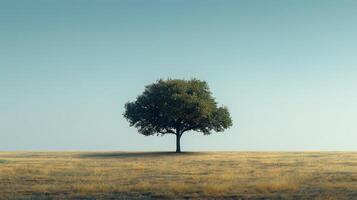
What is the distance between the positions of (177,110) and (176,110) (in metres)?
0.26

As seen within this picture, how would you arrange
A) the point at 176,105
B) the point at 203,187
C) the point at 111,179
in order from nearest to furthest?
the point at 203,187
the point at 111,179
the point at 176,105

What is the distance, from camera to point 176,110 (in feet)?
297

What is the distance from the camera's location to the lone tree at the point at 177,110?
9219 cm

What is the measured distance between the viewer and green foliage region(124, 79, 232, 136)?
92188 mm

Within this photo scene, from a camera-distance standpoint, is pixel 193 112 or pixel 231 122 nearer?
pixel 193 112

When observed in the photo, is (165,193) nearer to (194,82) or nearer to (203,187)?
(203,187)

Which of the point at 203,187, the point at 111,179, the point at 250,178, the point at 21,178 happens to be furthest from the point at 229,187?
the point at 21,178

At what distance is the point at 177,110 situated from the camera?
297ft

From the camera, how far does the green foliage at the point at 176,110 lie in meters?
92.2

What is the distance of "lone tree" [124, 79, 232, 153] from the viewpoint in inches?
3629

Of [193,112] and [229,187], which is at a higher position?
[193,112]

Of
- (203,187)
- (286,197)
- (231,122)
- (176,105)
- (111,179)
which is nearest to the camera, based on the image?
(286,197)

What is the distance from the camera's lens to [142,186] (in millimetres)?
30828

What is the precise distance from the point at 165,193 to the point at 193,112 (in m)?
63.9
